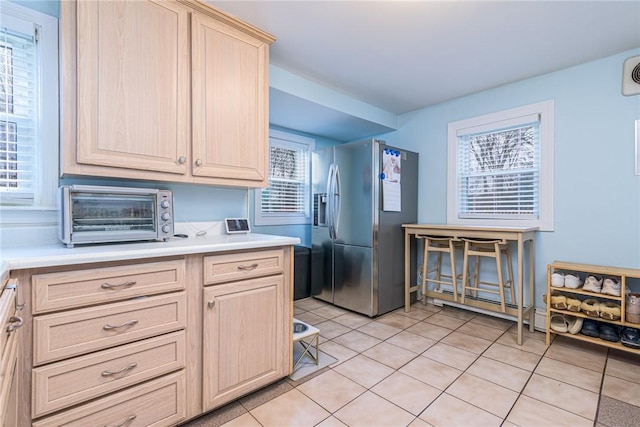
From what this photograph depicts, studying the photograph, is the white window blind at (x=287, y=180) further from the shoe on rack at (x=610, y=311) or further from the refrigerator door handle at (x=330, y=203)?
the shoe on rack at (x=610, y=311)

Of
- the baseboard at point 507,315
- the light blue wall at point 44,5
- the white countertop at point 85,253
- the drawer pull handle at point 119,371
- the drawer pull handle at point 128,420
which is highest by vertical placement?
the light blue wall at point 44,5

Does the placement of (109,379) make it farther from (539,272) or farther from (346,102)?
(539,272)

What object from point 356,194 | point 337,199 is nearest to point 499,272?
point 356,194

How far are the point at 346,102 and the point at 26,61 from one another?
94.5 inches

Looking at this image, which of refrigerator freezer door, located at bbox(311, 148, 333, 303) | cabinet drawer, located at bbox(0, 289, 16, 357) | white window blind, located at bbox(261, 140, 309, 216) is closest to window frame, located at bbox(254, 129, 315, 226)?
white window blind, located at bbox(261, 140, 309, 216)

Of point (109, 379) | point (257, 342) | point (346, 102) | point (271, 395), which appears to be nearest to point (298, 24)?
point (346, 102)

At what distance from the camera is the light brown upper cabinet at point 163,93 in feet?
4.60

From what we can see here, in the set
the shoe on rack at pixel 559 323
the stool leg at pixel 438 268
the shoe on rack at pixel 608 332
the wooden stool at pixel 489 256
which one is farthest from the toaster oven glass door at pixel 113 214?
the shoe on rack at pixel 608 332

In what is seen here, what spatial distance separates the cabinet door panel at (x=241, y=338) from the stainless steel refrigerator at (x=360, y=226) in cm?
139

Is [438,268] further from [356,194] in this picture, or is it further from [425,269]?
[356,194]

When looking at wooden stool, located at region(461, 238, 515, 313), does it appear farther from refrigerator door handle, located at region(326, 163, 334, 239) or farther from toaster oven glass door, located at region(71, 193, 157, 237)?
toaster oven glass door, located at region(71, 193, 157, 237)

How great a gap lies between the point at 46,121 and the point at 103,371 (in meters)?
1.25

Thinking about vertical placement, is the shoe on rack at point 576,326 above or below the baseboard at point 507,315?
above

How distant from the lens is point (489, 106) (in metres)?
3.03
